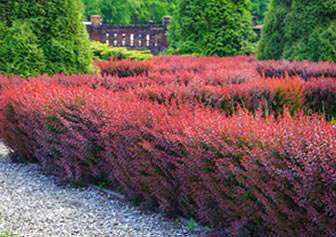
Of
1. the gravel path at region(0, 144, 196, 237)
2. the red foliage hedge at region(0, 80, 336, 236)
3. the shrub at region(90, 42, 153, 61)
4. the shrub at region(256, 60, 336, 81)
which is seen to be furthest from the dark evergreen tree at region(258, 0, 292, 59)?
the gravel path at region(0, 144, 196, 237)

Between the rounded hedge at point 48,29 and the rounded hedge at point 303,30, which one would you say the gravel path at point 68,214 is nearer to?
the rounded hedge at point 48,29

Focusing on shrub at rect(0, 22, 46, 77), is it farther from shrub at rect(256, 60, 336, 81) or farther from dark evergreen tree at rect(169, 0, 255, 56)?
dark evergreen tree at rect(169, 0, 255, 56)

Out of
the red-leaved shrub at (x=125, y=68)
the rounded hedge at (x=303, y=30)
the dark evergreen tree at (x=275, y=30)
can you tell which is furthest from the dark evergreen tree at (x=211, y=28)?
the red-leaved shrub at (x=125, y=68)

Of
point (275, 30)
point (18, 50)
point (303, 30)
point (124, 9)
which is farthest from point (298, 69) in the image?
point (124, 9)

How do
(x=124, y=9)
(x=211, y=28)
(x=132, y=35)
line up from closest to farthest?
(x=211, y=28) < (x=132, y=35) < (x=124, y=9)

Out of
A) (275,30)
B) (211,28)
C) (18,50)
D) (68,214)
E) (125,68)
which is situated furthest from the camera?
(211,28)

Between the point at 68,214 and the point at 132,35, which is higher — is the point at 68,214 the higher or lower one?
the higher one

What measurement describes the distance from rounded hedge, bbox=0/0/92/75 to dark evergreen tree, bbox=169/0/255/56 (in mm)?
7049

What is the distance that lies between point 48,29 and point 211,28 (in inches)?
300

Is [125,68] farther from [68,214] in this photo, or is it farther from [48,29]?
[68,214]

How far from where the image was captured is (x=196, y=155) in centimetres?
470

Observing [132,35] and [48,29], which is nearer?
[48,29]

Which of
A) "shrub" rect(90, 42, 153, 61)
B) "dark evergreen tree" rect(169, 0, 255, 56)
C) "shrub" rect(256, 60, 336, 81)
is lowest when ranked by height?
"shrub" rect(90, 42, 153, 61)

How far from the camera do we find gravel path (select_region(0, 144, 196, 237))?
509 centimetres
